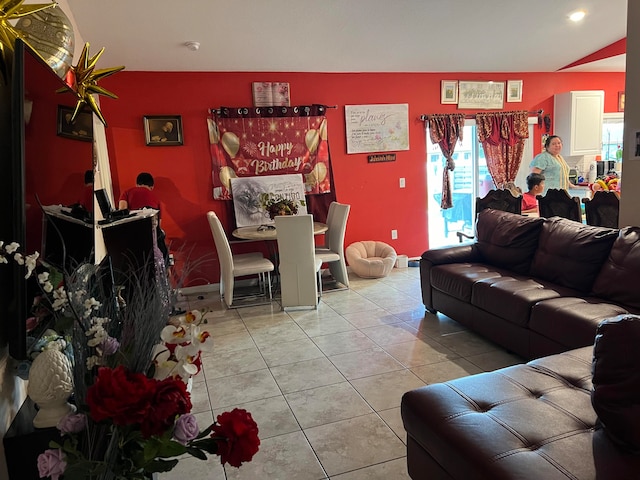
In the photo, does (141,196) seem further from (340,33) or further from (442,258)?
(442,258)

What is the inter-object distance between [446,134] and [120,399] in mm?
6114

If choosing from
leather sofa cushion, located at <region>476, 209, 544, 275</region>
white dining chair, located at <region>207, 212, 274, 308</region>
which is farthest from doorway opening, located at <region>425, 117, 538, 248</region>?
white dining chair, located at <region>207, 212, 274, 308</region>

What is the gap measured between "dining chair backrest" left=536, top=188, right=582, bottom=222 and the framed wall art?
2271 mm

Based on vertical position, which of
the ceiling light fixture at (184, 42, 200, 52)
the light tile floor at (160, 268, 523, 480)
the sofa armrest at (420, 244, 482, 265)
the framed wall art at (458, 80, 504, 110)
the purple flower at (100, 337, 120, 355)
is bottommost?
the light tile floor at (160, 268, 523, 480)

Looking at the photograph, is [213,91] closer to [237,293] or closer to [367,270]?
[237,293]

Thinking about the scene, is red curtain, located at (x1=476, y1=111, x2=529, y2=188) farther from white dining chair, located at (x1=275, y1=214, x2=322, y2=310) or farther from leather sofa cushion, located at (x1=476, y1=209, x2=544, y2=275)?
white dining chair, located at (x1=275, y1=214, x2=322, y2=310)

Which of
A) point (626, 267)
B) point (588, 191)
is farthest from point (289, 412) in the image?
point (588, 191)

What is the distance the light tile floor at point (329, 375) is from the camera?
2.33 metres

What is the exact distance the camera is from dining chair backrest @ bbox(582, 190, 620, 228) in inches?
158

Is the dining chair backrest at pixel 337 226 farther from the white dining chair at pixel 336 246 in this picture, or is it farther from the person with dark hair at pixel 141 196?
the person with dark hair at pixel 141 196

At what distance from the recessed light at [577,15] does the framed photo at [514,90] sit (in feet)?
4.49

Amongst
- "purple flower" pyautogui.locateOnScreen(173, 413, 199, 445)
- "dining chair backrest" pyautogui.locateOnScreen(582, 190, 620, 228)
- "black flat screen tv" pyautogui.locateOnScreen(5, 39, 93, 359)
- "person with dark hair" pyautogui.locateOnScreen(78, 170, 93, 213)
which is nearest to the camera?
"purple flower" pyautogui.locateOnScreen(173, 413, 199, 445)

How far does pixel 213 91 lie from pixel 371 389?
3.88 metres

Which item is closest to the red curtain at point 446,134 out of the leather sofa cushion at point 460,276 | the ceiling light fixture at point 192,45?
the leather sofa cushion at point 460,276
